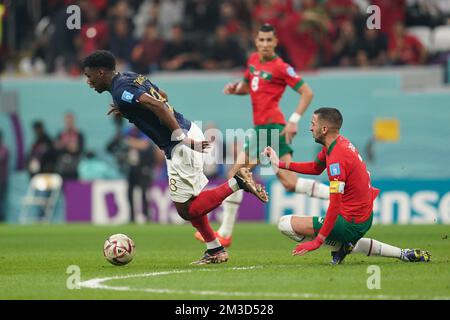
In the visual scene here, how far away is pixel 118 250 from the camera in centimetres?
1169

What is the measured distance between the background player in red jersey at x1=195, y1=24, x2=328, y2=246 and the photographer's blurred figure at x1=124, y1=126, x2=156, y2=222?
819cm

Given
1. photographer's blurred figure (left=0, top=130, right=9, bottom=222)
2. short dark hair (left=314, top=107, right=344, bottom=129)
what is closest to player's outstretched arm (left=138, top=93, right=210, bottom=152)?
short dark hair (left=314, top=107, right=344, bottom=129)

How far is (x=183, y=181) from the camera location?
11820 millimetres

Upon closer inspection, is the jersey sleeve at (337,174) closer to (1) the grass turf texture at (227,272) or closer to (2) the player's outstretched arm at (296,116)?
(1) the grass turf texture at (227,272)

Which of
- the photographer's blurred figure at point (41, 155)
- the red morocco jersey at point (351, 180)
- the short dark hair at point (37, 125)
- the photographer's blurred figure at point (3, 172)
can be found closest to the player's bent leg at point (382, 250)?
the red morocco jersey at point (351, 180)

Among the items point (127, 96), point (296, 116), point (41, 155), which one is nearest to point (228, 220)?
point (296, 116)

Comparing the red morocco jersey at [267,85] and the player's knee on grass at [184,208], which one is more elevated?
the red morocco jersey at [267,85]

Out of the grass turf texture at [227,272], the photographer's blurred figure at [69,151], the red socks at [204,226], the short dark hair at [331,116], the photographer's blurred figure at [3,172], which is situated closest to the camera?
the grass turf texture at [227,272]

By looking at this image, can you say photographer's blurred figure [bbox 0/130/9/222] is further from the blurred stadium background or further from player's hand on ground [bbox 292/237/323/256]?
player's hand on ground [bbox 292/237/323/256]

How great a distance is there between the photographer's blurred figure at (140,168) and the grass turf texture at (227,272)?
20.5ft

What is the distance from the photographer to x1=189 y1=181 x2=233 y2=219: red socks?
1170cm

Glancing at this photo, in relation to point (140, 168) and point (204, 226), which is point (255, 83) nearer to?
point (204, 226)

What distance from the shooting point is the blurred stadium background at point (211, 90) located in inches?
923
